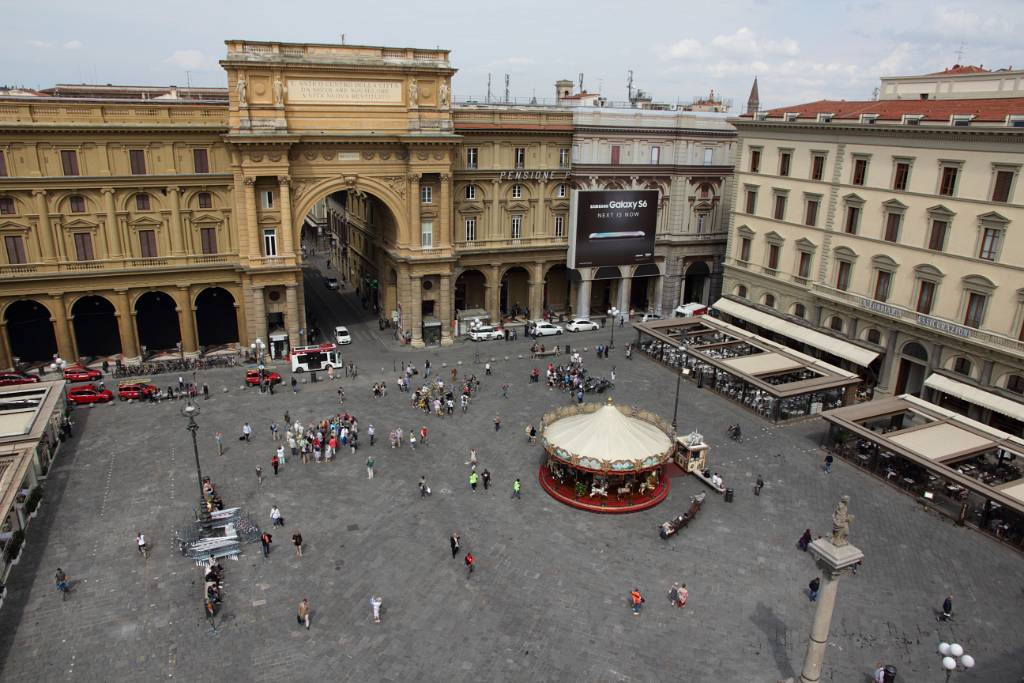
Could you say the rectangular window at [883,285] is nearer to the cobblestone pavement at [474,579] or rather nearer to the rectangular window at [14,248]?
the cobblestone pavement at [474,579]

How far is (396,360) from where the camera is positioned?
177 feet

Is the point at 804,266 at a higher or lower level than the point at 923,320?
higher

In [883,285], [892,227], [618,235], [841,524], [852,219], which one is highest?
[852,219]

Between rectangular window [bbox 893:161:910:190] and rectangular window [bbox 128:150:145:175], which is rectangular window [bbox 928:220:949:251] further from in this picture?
rectangular window [bbox 128:150:145:175]

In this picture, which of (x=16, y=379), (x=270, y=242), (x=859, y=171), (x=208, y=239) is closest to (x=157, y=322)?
(x=208, y=239)

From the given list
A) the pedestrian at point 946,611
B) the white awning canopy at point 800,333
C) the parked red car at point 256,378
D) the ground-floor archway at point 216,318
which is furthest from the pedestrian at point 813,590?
the ground-floor archway at point 216,318

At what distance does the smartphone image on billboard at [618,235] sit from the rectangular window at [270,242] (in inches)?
1009

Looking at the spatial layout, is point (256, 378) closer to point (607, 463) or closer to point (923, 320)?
point (607, 463)

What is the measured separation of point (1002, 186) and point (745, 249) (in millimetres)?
20651

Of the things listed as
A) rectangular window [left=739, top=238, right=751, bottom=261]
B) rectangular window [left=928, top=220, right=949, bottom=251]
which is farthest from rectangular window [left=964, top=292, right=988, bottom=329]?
rectangular window [left=739, top=238, right=751, bottom=261]

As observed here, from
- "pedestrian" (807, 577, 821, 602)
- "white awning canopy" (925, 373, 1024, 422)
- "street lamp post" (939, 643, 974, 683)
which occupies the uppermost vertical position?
"white awning canopy" (925, 373, 1024, 422)

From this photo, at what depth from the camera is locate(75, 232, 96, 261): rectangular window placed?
48.2 meters

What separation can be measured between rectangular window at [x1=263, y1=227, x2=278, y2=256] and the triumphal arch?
2.8 inches

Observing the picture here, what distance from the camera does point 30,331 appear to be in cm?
4988
